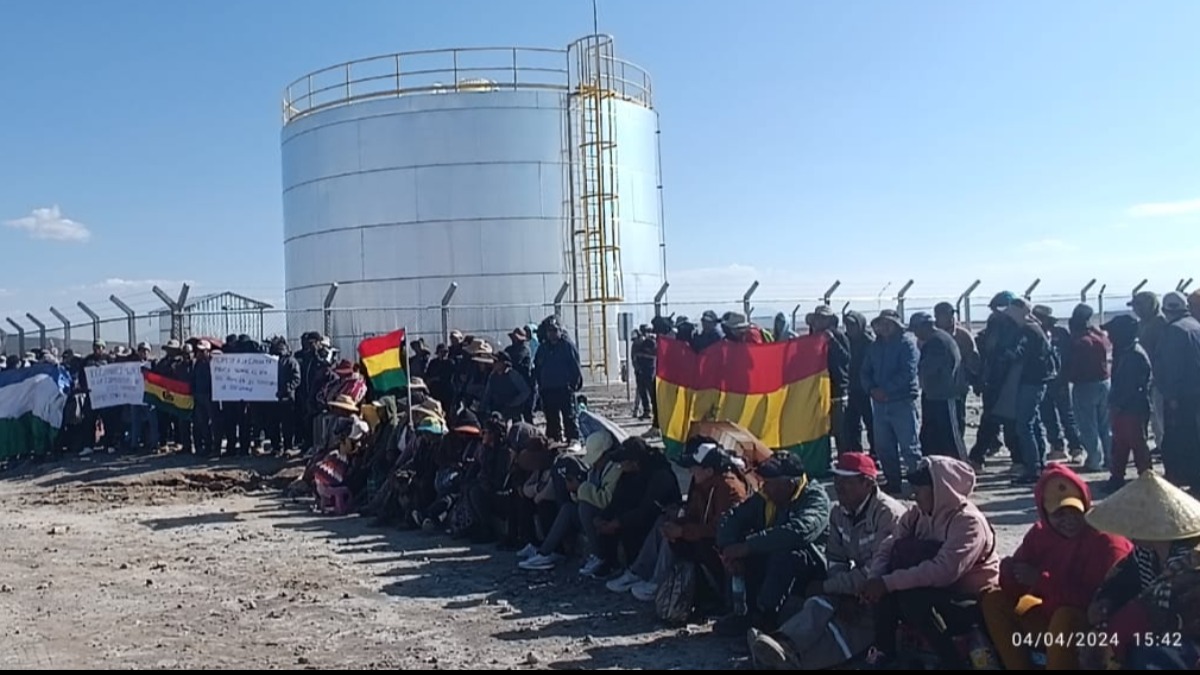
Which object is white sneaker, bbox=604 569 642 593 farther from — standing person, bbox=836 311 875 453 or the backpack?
standing person, bbox=836 311 875 453

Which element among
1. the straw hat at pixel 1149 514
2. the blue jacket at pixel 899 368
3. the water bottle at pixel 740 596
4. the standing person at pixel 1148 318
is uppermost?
the standing person at pixel 1148 318

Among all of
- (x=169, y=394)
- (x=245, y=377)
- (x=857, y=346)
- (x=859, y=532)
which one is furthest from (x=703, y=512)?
(x=169, y=394)

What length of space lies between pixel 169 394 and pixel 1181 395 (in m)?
13.9

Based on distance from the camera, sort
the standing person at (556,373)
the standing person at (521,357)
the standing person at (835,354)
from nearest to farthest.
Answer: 1. the standing person at (835,354)
2. the standing person at (556,373)
3. the standing person at (521,357)

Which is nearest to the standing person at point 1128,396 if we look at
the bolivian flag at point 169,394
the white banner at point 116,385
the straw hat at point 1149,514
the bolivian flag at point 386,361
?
the straw hat at point 1149,514

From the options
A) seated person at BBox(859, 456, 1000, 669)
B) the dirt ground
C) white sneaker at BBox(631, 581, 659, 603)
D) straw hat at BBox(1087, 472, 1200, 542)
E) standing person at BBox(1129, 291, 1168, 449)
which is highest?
standing person at BBox(1129, 291, 1168, 449)

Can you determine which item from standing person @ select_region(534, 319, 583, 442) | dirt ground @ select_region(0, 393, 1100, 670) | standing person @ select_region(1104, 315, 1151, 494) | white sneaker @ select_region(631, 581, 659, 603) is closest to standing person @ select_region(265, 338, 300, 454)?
dirt ground @ select_region(0, 393, 1100, 670)

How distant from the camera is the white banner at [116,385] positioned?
17.3 m

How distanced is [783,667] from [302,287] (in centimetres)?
2214

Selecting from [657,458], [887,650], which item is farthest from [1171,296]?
[887,650]

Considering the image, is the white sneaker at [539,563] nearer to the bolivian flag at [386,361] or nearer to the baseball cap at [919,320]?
the baseball cap at [919,320]

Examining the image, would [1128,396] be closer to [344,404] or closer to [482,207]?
[344,404]

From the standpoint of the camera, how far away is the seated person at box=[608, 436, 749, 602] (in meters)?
7.30

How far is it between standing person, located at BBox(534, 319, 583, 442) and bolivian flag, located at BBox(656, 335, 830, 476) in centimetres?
288
